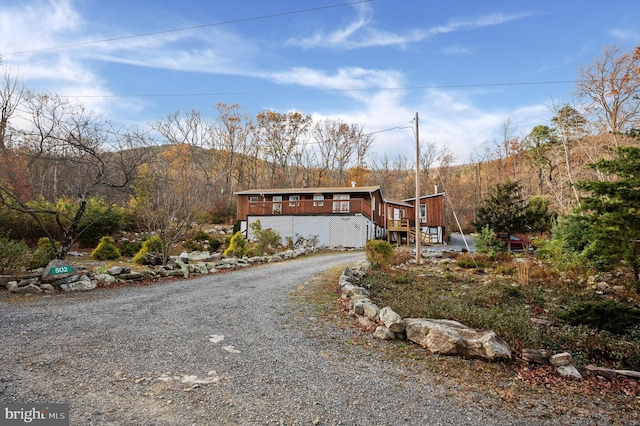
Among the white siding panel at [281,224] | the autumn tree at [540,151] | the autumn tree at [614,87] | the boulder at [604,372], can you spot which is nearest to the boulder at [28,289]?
the boulder at [604,372]

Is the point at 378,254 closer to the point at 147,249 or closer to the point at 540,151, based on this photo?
the point at 147,249

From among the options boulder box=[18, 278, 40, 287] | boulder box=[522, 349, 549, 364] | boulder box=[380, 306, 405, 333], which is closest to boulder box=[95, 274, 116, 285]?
boulder box=[18, 278, 40, 287]

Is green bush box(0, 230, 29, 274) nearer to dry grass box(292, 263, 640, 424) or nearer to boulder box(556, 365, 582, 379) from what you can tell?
dry grass box(292, 263, 640, 424)

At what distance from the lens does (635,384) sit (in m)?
3.75

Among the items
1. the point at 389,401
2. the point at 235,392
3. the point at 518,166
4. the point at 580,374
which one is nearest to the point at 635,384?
the point at 580,374

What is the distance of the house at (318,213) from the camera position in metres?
23.3

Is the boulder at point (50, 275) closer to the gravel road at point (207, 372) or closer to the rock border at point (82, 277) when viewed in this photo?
the rock border at point (82, 277)

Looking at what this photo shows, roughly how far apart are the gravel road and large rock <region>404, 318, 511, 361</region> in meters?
0.76

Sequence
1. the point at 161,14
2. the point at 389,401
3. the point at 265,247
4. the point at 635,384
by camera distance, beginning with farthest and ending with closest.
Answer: the point at 265,247 < the point at 161,14 < the point at 635,384 < the point at 389,401

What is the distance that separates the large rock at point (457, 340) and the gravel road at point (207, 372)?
0.76 meters

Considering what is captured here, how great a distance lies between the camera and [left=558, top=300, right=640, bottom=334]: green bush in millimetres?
5305

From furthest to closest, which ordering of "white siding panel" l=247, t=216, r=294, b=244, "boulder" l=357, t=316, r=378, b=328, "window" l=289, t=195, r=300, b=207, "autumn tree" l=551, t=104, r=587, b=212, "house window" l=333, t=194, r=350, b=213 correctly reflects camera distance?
1. "window" l=289, t=195, r=300, b=207
2. "white siding panel" l=247, t=216, r=294, b=244
3. "house window" l=333, t=194, r=350, b=213
4. "autumn tree" l=551, t=104, r=587, b=212
5. "boulder" l=357, t=316, r=378, b=328

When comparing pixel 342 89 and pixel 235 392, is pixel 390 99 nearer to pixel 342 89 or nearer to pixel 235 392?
pixel 342 89

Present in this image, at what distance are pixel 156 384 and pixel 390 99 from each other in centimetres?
1492
